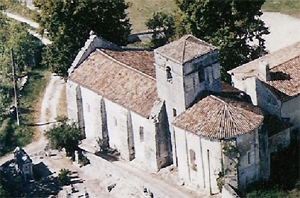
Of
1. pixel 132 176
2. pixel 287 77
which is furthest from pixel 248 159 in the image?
pixel 132 176

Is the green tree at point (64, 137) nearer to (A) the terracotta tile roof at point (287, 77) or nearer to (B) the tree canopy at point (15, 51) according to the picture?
(B) the tree canopy at point (15, 51)

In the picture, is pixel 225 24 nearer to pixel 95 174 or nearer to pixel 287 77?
pixel 287 77

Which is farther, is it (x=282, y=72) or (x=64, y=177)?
(x=64, y=177)

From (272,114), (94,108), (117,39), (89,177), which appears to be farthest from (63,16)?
(272,114)

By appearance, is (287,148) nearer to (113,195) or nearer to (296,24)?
(113,195)

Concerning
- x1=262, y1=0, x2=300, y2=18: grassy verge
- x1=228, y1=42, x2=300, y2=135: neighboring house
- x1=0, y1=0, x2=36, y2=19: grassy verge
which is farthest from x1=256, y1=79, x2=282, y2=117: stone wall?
x1=0, y1=0, x2=36, y2=19: grassy verge

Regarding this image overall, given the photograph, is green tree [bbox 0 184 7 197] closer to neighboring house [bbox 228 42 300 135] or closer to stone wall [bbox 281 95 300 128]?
neighboring house [bbox 228 42 300 135]
